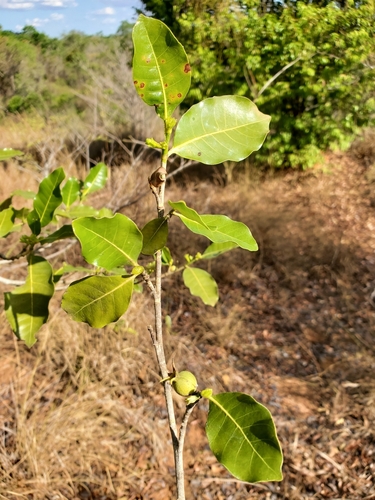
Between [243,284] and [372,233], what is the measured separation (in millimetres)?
1581

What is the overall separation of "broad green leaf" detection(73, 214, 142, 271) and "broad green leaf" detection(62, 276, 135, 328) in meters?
0.02

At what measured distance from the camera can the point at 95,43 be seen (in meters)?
7.05

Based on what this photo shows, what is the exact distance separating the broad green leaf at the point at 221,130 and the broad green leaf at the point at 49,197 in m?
0.36

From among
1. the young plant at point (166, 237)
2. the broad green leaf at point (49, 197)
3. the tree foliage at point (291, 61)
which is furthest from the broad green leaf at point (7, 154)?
the tree foliage at point (291, 61)

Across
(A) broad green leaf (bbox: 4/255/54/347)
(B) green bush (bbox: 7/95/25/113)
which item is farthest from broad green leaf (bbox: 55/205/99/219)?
(B) green bush (bbox: 7/95/25/113)

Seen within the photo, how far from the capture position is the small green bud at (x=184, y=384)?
1.33ft

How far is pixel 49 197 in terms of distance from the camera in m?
0.74

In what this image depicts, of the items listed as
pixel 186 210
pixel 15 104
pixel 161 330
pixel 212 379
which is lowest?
pixel 212 379

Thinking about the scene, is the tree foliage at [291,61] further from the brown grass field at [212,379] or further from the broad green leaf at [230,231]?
the broad green leaf at [230,231]

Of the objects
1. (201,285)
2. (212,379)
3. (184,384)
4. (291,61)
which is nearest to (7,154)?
(201,285)

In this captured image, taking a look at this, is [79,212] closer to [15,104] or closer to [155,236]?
[155,236]

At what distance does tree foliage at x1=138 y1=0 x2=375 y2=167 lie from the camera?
3926 millimetres

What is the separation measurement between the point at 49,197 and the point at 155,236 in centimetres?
39

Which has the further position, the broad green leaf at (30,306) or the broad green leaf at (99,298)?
the broad green leaf at (30,306)
